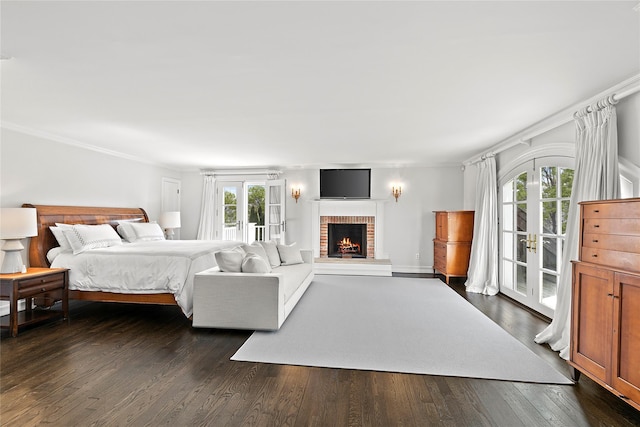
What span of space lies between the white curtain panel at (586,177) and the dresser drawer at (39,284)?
5431mm

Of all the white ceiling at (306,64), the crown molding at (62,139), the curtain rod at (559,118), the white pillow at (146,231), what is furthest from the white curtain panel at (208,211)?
the curtain rod at (559,118)

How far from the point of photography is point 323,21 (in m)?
1.86

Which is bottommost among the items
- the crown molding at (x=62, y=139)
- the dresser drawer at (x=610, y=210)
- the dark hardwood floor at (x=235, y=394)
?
the dark hardwood floor at (x=235, y=394)

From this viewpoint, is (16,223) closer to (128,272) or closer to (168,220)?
(128,272)

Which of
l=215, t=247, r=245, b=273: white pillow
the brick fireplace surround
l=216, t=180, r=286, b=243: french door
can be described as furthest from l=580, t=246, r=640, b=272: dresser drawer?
l=216, t=180, r=286, b=243: french door

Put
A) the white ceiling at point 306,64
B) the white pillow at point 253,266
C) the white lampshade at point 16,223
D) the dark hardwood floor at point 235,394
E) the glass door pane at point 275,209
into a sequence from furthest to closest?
the glass door pane at point 275,209 < the white pillow at point 253,266 < the white lampshade at point 16,223 < the dark hardwood floor at point 235,394 < the white ceiling at point 306,64

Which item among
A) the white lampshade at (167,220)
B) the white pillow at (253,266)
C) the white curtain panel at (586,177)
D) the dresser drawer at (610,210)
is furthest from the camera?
the white lampshade at (167,220)

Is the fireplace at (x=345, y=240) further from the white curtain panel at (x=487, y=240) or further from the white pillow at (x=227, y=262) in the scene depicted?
the white pillow at (x=227, y=262)

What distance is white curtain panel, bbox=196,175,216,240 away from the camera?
771cm

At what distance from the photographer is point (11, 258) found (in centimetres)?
354

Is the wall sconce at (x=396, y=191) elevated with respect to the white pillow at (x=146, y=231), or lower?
elevated

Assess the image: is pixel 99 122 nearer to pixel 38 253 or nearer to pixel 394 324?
pixel 38 253

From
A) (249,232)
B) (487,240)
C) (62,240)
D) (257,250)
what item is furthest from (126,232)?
(487,240)

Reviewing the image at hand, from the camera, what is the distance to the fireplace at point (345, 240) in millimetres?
7508
